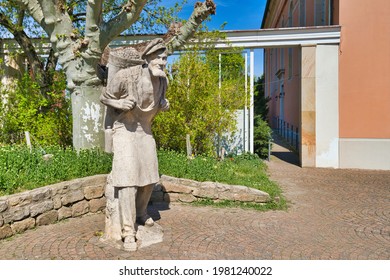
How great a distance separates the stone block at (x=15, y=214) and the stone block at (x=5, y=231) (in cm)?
7

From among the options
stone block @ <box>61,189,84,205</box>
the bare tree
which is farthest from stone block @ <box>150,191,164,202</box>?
the bare tree

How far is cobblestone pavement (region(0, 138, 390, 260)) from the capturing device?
13.3ft

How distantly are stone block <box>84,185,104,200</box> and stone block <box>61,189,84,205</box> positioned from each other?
0.31 ft

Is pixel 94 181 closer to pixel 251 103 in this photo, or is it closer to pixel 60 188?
pixel 60 188

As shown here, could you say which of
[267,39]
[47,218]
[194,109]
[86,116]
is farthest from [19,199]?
[267,39]

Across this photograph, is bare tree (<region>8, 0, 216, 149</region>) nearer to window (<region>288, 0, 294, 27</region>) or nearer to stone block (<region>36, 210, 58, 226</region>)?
stone block (<region>36, 210, 58, 226</region>)

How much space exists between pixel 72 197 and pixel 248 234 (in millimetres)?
2977

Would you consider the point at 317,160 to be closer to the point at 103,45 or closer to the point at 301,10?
the point at 103,45

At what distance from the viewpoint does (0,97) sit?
1091 centimetres

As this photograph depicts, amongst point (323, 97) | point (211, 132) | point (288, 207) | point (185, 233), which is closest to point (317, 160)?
point (323, 97)

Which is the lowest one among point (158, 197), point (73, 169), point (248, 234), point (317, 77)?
point (248, 234)

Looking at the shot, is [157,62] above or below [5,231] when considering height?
above

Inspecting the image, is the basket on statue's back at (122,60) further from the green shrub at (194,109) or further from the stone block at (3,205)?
the green shrub at (194,109)

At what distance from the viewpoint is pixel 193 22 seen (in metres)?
7.77
